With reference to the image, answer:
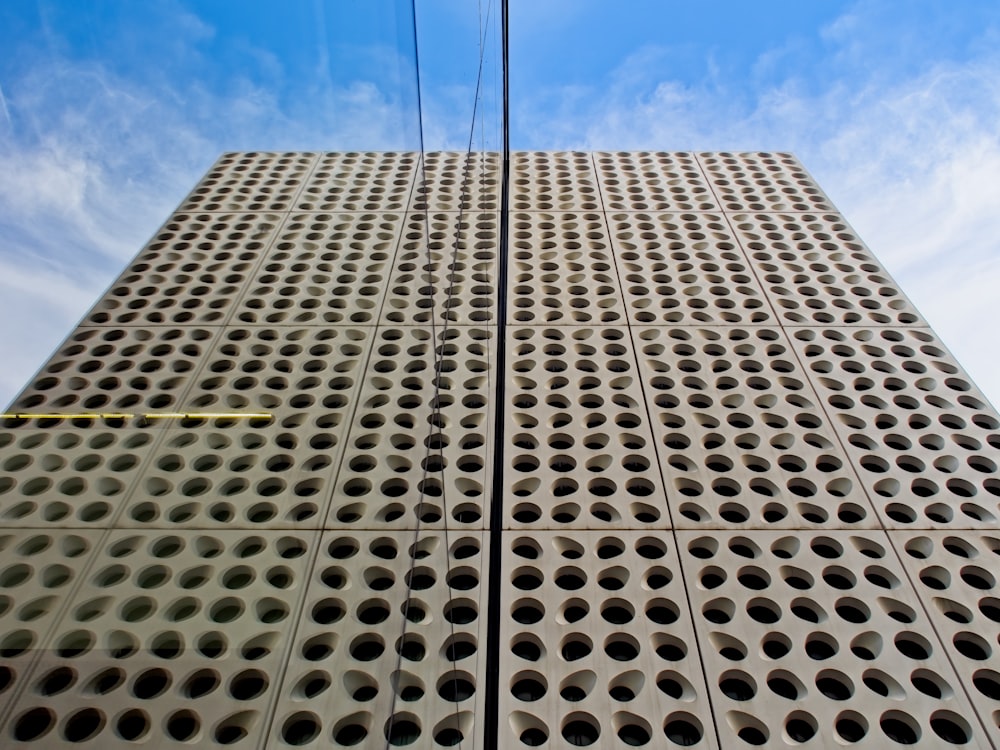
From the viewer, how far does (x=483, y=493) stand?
703 cm

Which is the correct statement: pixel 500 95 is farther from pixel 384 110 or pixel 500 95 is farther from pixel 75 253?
pixel 75 253

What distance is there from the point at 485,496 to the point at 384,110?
127 inches

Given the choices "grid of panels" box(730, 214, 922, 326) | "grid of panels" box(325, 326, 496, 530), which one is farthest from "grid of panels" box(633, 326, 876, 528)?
"grid of panels" box(325, 326, 496, 530)

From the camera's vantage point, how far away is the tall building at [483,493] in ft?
7.00

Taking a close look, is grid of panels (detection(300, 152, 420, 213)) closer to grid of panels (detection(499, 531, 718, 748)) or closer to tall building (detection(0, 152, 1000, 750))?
tall building (detection(0, 152, 1000, 750))

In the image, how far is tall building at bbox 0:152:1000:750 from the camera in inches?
84.0

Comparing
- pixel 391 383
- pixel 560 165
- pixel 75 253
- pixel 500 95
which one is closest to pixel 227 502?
pixel 75 253

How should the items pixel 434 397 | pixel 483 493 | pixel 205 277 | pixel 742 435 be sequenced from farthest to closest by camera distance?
1. pixel 742 435
2. pixel 205 277
3. pixel 434 397
4. pixel 483 493

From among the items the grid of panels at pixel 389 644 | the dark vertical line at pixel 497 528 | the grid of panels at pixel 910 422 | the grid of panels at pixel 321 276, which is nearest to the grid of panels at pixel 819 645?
the grid of panels at pixel 910 422

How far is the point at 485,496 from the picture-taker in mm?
7004

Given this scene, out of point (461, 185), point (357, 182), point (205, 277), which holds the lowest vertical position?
point (357, 182)

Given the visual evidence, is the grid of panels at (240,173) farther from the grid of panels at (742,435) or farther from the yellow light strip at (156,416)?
the grid of panels at (742,435)

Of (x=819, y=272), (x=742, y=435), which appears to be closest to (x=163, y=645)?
(x=742, y=435)

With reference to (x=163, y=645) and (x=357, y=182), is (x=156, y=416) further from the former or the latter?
(x=357, y=182)
